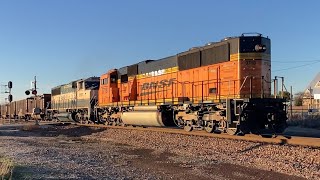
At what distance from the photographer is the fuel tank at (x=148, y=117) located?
62.7 ft

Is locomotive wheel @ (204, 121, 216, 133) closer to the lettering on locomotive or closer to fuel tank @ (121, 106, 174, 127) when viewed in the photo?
fuel tank @ (121, 106, 174, 127)

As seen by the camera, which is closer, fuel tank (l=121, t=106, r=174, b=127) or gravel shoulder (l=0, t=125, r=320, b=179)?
gravel shoulder (l=0, t=125, r=320, b=179)

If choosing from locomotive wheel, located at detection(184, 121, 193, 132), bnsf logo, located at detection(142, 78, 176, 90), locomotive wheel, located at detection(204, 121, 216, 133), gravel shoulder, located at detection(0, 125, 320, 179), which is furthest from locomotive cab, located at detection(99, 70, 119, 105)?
gravel shoulder, located at detection(0, 125, 320, 179)

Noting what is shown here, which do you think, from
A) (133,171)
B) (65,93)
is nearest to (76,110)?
(65,93)

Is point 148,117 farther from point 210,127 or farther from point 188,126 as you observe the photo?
point 210,127

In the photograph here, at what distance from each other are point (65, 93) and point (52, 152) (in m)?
23.6

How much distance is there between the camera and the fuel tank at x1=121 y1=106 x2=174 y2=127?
19.1 m

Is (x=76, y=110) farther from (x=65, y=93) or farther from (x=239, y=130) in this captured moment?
(x=239, y=130)

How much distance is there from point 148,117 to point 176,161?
944 centimetres

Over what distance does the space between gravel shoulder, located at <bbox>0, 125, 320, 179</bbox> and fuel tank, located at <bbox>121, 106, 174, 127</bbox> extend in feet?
13.6

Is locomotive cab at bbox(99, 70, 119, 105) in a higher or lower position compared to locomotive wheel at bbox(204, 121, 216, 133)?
higher

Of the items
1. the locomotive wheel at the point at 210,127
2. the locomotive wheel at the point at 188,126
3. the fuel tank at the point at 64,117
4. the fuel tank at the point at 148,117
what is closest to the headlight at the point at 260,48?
the locomotive wheel at the point at 210,127

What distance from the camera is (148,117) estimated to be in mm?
20031

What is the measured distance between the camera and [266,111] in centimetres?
1455
